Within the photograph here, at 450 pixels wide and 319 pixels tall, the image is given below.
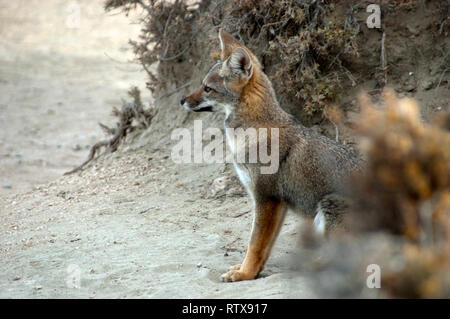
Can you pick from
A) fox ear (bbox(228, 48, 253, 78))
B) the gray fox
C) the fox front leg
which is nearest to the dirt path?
fox ear (bbox(228, 48, 253, 78))

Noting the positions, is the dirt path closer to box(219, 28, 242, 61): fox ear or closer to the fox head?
box(219, 28, 242, 61): fox ear

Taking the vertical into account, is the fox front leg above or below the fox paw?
above

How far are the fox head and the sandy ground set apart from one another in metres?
1.48

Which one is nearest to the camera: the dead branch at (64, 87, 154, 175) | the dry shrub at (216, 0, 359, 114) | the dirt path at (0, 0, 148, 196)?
the dry shrub at (216, 0, 359, 114)

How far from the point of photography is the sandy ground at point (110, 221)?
479 centimetres

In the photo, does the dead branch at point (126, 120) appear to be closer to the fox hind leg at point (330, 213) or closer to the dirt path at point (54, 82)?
the dirt path at point (54, 82)

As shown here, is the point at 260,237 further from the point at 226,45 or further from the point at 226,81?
the point at 226,45

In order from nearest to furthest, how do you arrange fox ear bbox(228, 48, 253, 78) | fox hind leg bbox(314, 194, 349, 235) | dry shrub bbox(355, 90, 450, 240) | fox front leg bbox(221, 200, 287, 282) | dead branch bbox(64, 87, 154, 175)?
1. dry shrub bbox(355, 90, 450, 240)
2. fox hind leg bbox(314, 194, 349, 235)
3. fox front leg bbox(221, 200, 287, 282)
4. fox ear bbox(228, 48, 253, 78)
5. dead branch bbox(64, 87, 154, 175)

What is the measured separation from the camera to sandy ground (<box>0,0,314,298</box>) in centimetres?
479

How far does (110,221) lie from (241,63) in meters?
2.58

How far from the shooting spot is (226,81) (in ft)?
17.9

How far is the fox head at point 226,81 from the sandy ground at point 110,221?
1.48 metres

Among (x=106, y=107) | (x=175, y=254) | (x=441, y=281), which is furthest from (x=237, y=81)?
(x=106, y=107)
